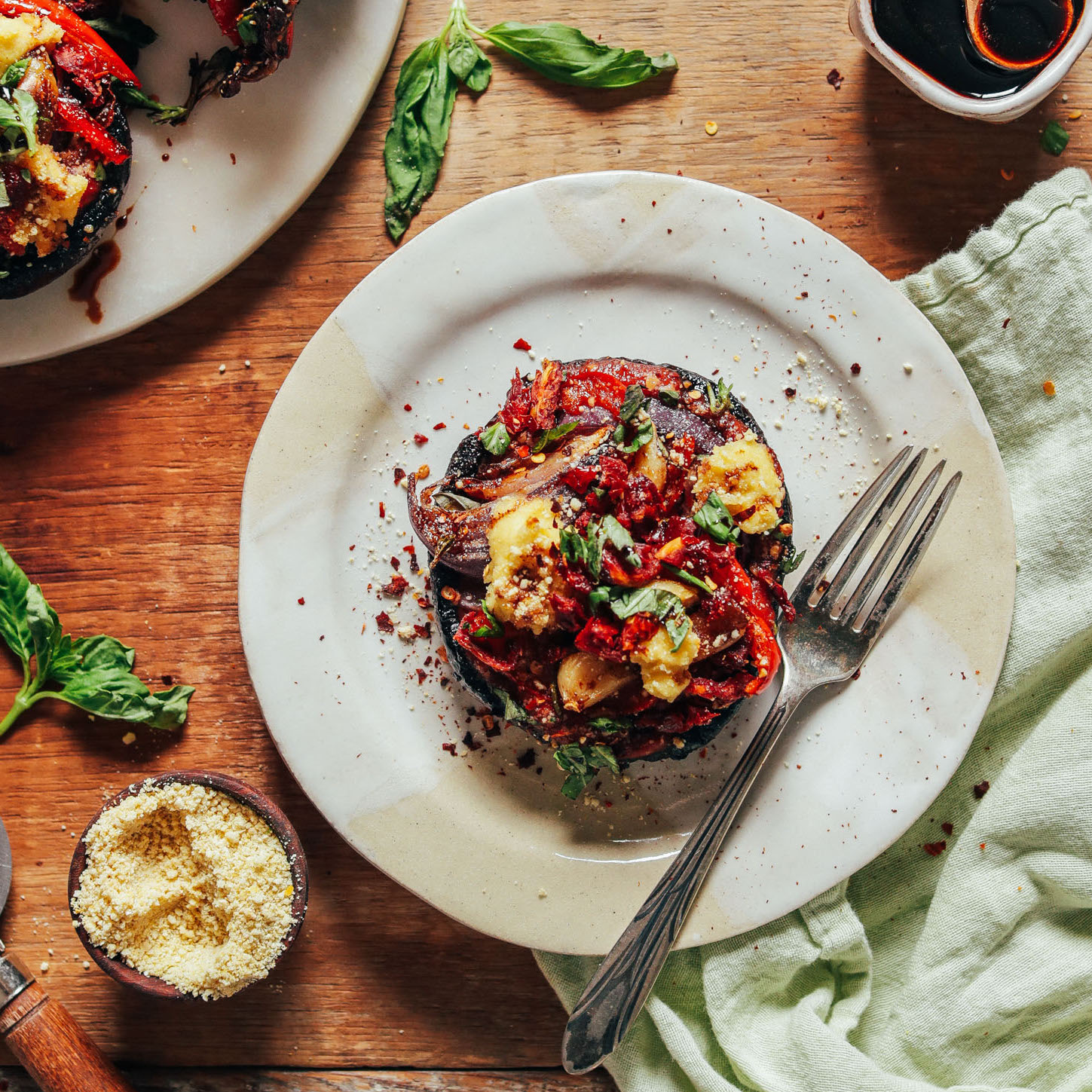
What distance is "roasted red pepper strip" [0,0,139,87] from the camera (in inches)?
142

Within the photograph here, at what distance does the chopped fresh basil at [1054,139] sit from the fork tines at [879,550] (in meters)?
1.49

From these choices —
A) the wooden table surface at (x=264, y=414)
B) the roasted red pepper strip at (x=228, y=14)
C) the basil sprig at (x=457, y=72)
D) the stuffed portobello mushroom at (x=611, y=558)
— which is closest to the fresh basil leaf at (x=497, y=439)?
the stuffed portobello mushroom at (x=611, y=558)

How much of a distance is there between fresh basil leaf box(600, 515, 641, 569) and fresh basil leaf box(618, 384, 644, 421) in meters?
0.38

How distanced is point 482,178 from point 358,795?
103 inches

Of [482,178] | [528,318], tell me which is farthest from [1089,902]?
[482,178]

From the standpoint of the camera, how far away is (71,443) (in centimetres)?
430

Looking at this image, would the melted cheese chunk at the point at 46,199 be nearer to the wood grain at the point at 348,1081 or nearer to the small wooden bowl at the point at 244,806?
the small wooden bowl at the point at 244,806

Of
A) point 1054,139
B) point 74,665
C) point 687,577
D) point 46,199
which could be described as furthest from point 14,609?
point 1054,139

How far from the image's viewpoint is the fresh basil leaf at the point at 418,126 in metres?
4.11

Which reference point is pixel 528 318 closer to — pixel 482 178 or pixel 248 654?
pixel 482 178

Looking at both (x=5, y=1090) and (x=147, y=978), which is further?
(x=5, y=1090)

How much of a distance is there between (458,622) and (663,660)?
0.94 metres

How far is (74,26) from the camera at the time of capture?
371 centimetres

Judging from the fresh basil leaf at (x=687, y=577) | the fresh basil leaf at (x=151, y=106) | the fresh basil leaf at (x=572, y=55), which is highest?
the fresh basil leaf at (x=572, y=55)
